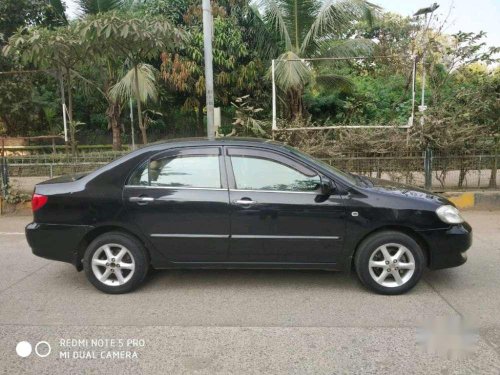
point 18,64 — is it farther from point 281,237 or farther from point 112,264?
point 281,237

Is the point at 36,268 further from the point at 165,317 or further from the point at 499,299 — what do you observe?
the point at 499,299

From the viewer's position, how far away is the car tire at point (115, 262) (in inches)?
180

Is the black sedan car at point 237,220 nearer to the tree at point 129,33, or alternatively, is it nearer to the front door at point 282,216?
the front door at point 282,216

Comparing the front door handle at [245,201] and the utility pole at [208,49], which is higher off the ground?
the utility pole at [208,49]

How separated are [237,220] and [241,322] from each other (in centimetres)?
100

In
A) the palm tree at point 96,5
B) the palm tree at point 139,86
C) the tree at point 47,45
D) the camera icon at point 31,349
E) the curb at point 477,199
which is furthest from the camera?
the palm tree at point 96,5

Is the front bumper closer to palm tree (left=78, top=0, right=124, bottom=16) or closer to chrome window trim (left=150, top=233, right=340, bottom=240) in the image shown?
chrome window trim (left=150, top=233, right=340, bottom=240)

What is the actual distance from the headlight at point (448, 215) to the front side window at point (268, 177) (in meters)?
1.22

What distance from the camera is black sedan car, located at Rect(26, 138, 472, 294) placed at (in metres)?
4.44

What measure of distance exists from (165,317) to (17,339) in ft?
3.86

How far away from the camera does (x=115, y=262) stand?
15.0 feet

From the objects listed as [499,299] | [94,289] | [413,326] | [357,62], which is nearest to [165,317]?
[94,289]

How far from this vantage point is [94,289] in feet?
15.7

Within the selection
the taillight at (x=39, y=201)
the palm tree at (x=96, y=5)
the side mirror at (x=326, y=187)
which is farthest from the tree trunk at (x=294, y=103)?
the taillight at (x=39, y=201)
